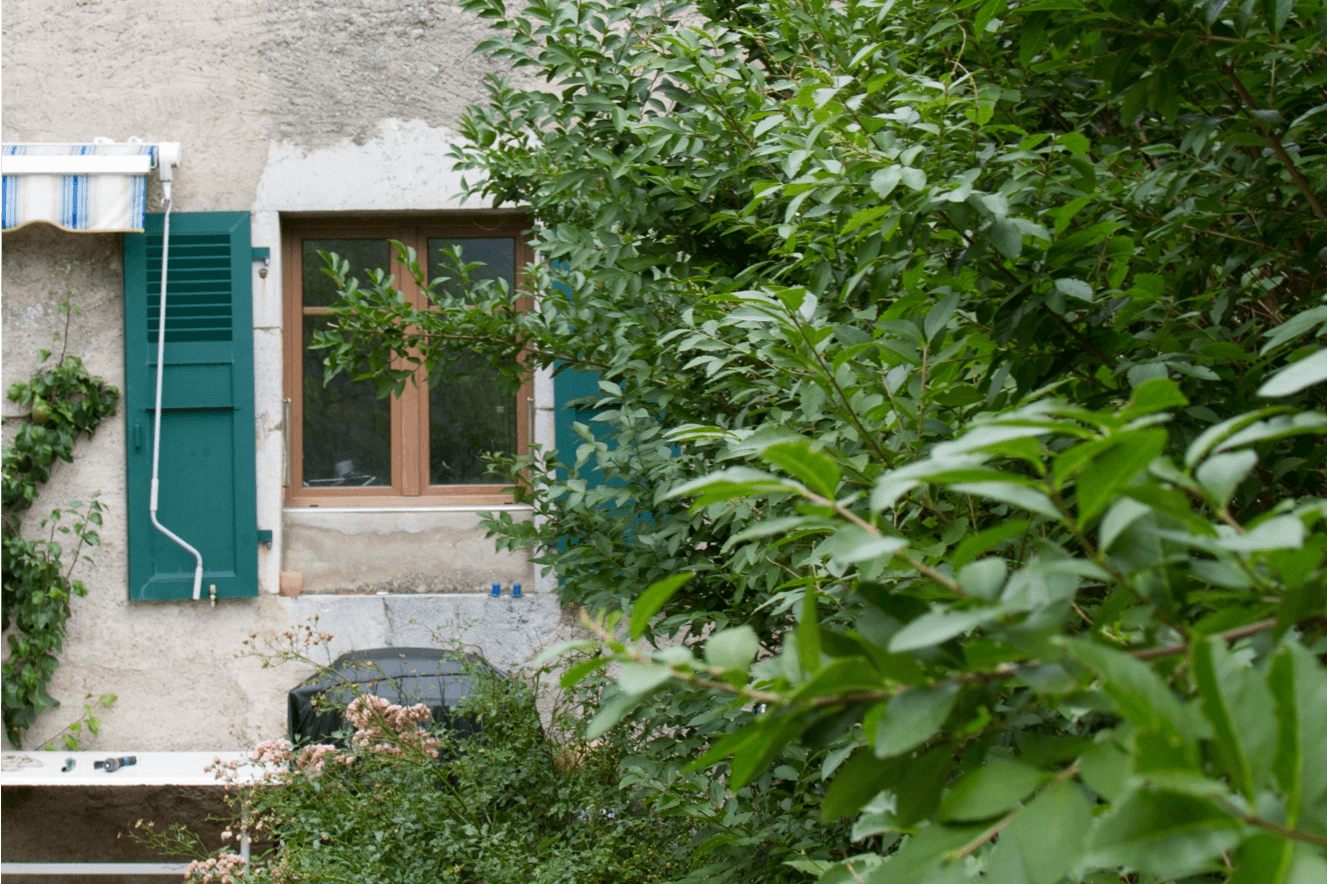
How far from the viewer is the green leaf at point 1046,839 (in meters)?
0.35

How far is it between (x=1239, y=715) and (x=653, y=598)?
23 cm

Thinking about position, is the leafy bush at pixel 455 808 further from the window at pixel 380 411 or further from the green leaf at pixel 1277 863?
the window at pixel 380 411

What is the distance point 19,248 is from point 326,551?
6.47 feet

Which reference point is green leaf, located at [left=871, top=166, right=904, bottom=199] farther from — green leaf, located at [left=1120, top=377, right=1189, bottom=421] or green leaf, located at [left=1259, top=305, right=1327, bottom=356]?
green leaf, located at [left=1120, top=377, right=1189, bottom=421]

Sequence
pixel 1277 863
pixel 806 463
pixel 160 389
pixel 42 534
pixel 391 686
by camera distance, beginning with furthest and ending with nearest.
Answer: pixel 42 534 → pixel 160 389 → pixel 391 686 → pixel 806 463 → pixel 1277 863

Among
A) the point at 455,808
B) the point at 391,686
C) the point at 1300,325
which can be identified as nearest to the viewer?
the point at 1300,325

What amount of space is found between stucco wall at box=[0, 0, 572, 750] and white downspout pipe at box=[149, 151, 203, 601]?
9 cm

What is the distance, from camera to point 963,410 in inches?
44.7

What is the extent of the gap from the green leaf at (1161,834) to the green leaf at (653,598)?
0.58ft

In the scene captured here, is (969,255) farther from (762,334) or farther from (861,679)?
(861,679)

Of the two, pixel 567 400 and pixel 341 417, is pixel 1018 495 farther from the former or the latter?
pixel 341 417

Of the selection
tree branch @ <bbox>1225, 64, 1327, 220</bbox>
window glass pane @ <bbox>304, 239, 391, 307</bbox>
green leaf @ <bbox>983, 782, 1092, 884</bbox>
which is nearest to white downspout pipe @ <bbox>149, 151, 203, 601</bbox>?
window glass pane @ <bbox>304, 239, 391, 307</bbox>

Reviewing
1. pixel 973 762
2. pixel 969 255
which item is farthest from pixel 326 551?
Result: pixel 973 762

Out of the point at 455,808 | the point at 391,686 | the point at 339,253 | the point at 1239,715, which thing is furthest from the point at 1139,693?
the point at 339,253
